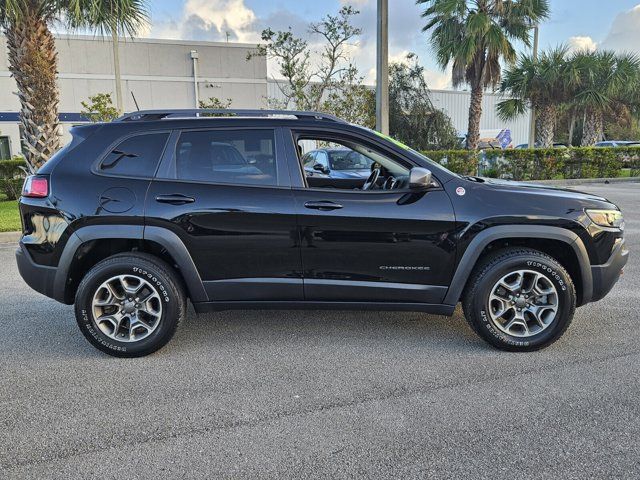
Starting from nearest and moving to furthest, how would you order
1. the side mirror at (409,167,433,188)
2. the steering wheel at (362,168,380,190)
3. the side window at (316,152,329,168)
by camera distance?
the side mirror at (409,167,433,188), the steering wheel at (362,168,380,190), the side window at (316,152,329,168)

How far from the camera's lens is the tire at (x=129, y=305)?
12.3ft

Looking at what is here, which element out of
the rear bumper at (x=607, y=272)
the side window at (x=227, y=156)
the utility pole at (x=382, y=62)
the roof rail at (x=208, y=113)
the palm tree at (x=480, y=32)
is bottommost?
the rear bumper at (x=607, y=272)

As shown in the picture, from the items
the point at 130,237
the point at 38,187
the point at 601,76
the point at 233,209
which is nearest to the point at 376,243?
the point at 233,209

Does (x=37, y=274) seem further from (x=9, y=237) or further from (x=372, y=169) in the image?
(x=9, y=237)

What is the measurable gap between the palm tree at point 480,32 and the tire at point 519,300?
16693 millimetres

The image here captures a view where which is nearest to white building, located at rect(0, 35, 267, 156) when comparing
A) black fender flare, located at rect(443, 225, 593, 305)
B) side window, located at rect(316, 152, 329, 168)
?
side window, located at rect(316, 152, 329, 168)

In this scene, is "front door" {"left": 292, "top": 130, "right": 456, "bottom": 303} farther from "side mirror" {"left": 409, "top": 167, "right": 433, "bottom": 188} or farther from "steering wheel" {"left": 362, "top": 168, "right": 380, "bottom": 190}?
"steering wheel" {"left": 362, "top": 168, "right": 380, "bottom": 190}

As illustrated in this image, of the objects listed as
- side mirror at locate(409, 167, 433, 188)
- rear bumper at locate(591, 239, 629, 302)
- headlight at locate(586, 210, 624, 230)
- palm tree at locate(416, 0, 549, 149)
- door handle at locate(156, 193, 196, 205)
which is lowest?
rear bumper at locate(591, 239, 629, 302)

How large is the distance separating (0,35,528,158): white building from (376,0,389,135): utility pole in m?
20.5

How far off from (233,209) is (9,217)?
28.5 feet

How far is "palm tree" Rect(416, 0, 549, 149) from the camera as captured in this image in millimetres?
18359

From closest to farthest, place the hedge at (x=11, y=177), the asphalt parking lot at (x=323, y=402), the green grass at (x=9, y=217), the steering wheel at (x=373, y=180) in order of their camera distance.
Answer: the asphalt parking lot at (x=323, y=402) < the steering wheel at (x=373, y=180) < the green grass at (x=9, y=217) < the hedge at (x=11, y=177)

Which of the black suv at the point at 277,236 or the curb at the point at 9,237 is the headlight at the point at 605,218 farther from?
the curb at the point at 9,237


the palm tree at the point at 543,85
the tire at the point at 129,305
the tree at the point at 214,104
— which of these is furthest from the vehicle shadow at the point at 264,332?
the palm tree at the point at 543,85
